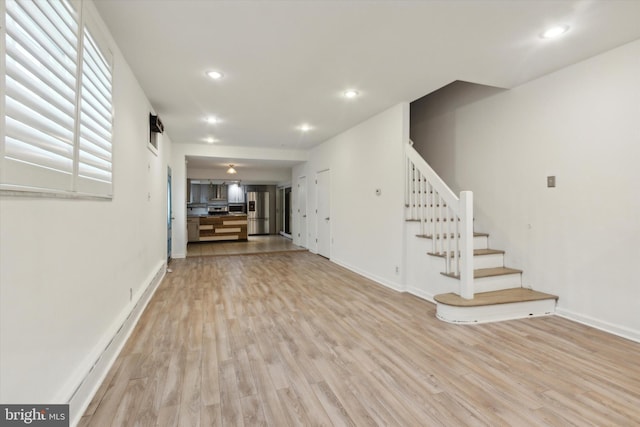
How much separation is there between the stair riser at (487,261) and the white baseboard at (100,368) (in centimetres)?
342

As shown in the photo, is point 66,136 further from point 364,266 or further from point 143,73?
point 364,266

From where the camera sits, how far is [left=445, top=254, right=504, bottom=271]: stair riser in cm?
386

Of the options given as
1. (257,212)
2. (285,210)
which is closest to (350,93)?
(285,210)

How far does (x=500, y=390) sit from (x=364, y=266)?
3397mm

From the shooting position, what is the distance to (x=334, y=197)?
658 cm

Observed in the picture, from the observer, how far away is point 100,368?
2.08 meters

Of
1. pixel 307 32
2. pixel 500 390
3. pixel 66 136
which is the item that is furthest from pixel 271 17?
pixel 500 390

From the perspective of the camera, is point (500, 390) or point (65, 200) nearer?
point (65, 200)

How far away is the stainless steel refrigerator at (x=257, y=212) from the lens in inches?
497

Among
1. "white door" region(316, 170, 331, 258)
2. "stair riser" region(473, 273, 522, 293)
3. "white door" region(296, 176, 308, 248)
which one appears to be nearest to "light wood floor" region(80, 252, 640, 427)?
"stair riser" region(473, 273, 522, 293)

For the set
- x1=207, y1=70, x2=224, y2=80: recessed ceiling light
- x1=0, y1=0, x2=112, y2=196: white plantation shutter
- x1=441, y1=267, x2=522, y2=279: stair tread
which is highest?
x1=207, y1=70, x2=224, y2=80: recessed ceiling light

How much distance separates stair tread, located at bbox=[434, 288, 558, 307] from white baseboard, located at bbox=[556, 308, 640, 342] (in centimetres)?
17

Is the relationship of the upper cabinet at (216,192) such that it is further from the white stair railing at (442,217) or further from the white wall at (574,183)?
the white wall at (574,183)

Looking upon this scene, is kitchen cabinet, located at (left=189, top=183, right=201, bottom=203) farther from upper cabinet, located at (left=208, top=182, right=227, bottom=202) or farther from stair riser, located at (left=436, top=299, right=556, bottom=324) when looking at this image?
stair riser, located at (left=436, top=299, right=556, bottom=324)
